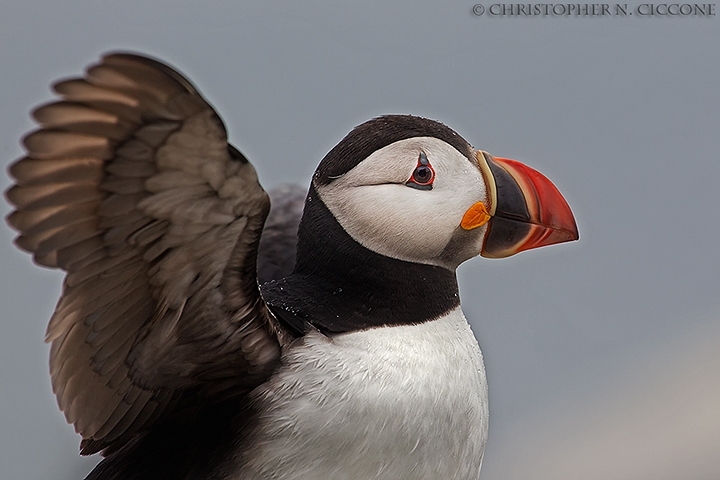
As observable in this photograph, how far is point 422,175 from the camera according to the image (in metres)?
0.84

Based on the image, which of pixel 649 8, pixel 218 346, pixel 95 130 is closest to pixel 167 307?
pixel 218 346

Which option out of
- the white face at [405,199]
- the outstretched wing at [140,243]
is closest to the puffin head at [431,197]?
the white face at [405,199]

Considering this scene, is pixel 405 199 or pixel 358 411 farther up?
pixel 405 199

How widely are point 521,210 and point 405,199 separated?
123mm

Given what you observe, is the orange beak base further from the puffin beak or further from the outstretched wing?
the outstretched wing

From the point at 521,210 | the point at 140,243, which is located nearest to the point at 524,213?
the point at 521,210

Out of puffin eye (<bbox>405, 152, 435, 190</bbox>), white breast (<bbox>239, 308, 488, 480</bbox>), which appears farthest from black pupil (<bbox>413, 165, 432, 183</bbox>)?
white breast (<bbox>239, 308, 488, 480</bbox>)

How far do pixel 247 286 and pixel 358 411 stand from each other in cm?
15

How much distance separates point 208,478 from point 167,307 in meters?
0.17

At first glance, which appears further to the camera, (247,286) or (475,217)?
(475,217)

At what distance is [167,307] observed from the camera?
0.76 metres

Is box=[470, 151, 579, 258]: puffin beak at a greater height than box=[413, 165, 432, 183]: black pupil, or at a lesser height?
lesser

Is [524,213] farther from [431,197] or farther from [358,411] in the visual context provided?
[358,411]

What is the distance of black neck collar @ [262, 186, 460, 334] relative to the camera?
863 mm
